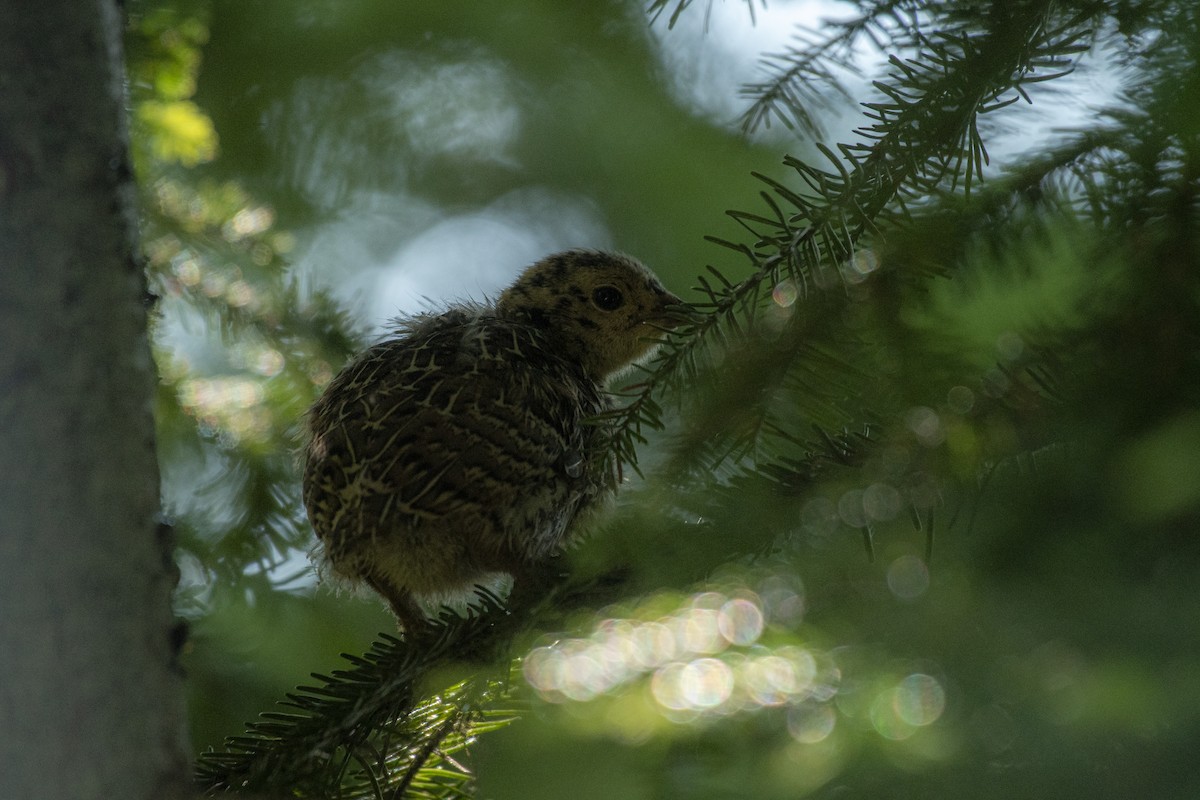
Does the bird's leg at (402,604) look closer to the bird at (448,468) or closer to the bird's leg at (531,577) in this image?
the bird at (448,468)

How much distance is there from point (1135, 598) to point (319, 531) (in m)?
1.39

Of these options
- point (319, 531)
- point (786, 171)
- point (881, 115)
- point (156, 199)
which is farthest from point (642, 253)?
point (881, 115)

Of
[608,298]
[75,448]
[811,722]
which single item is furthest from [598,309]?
[75,448]

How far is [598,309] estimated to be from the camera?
253 cm

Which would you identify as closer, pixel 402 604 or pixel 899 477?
pixel 899 477

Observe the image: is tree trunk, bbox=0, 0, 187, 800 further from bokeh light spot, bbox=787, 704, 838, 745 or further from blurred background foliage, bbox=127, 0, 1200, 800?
bokeh light spot, bbox=787, 704, 838, 745

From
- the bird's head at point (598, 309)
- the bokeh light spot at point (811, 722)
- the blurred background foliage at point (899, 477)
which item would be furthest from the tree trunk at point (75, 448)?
the bird's head at point (598, 309)

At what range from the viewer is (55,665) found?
1.09 m

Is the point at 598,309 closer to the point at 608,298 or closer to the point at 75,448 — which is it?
the point at 608,298

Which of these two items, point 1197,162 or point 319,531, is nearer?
point 1197,162

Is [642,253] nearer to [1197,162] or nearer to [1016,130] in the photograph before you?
[1016,130]

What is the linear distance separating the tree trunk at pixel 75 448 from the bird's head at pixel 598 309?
1352 millimetres

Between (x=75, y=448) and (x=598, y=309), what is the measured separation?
1509 mm

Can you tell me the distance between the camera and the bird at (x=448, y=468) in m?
1.79
